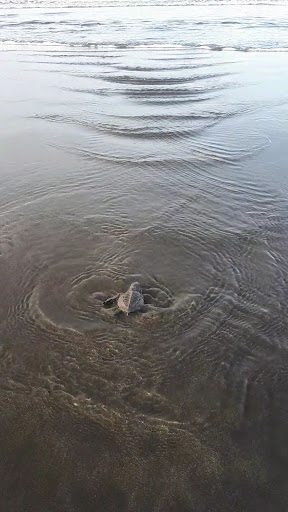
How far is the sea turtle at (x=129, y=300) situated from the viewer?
648 cm

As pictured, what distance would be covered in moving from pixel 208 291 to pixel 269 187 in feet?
14.9

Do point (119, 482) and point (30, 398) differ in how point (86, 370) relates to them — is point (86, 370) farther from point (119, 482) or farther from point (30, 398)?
point (119, 482)

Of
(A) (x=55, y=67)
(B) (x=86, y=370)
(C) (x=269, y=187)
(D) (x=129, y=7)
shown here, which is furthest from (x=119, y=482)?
(D) (x=129, y=7)

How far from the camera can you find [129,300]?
6.46m

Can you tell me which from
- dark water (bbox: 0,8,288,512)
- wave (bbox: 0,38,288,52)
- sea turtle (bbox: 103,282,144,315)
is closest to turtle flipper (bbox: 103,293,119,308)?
sea turtle (bbox: 103,282,144,315)

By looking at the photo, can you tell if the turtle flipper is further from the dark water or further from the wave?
the wave

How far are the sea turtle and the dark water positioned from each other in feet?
0.60

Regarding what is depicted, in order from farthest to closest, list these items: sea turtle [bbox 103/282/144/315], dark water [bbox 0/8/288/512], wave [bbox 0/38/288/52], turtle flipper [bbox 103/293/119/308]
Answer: wave [bbox 0/38/288/52], turtle flipper [bbox 103/293/119/308], sea turtle [bbox 103/282/144/315], dark water [bbox 0/8/288/512]

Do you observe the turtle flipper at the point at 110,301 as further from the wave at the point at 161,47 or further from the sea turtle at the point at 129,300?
the wave at the point at 161,47

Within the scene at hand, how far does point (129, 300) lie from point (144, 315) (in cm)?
37

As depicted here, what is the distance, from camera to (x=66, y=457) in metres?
4.78

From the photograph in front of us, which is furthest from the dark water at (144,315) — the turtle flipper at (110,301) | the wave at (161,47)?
the wave at (161,47)

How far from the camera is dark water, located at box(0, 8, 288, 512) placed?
15.2 ft

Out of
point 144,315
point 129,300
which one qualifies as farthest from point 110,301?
point 144,315
